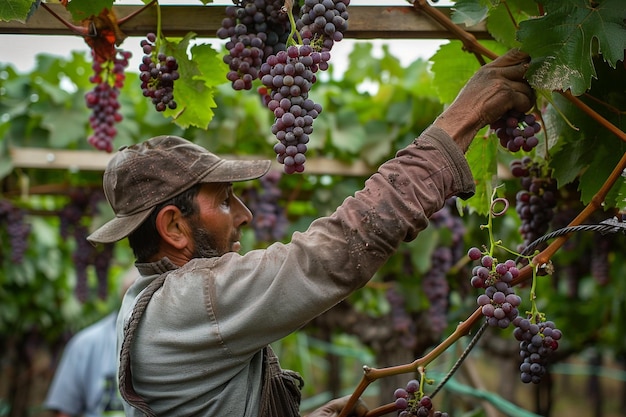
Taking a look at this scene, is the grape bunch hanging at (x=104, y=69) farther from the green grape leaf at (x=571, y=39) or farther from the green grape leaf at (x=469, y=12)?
the green grape leaf at (x=571, y=39)

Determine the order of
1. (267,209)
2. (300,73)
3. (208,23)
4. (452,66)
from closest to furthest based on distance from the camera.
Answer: (300,73) → (208,23) → (452,66) → (267,209)

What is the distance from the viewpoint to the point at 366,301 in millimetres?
6938

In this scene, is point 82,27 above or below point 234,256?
above

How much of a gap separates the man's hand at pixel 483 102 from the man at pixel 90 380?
3.86 m

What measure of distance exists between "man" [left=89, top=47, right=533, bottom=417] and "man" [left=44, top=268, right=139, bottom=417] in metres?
3.22

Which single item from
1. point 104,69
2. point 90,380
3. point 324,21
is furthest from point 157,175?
Result: point 90,380

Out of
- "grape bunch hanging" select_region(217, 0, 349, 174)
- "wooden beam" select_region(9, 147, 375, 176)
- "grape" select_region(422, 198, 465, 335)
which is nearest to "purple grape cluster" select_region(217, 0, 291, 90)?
"grape bunch hanging" select_region(217, 0, 349, 174)

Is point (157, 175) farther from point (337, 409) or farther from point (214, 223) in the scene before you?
point (337, 409)

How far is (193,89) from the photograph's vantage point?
2.44 metres

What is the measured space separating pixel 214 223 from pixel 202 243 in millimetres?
64

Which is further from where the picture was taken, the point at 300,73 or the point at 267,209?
the point at 267,209

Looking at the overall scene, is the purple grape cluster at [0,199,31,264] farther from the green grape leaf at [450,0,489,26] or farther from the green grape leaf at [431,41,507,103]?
the green grape leaf at [450,0,489,26]

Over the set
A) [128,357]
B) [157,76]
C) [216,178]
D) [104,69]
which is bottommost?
[128,357]

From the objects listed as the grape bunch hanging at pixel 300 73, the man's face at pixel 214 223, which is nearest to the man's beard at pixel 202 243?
the man's face at pixel 214 223
